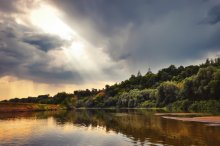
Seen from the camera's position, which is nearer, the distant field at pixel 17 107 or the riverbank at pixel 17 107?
the distant field at pixel 17 107

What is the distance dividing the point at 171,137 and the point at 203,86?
9950 centimetres

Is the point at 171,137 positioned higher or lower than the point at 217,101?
lower

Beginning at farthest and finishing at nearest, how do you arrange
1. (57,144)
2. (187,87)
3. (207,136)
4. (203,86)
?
1. (187,87)
2. (203,86)
3. (207,136)
4. (57,144)

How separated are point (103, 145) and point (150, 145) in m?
6.30

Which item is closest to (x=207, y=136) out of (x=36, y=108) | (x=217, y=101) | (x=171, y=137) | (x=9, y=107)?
(x=171, y=137)

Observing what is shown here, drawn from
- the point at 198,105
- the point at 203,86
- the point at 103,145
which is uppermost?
the point at 203,86

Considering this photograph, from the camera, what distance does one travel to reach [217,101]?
127000mm

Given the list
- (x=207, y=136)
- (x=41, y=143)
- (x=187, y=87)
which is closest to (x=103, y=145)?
(x=41, y=143)

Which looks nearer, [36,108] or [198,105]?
[198,105]

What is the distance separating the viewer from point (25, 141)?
4091 cm

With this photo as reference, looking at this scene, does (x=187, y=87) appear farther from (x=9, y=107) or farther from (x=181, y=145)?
(x=181, y=145)

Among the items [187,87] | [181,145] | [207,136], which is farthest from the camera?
[187,87]

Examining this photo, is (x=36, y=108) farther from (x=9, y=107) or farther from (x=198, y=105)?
(x=198, y=105)

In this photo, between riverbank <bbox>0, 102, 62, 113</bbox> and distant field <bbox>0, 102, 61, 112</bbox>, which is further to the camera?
riverbank <bbox>0, 102, 62, 113</bbox>
